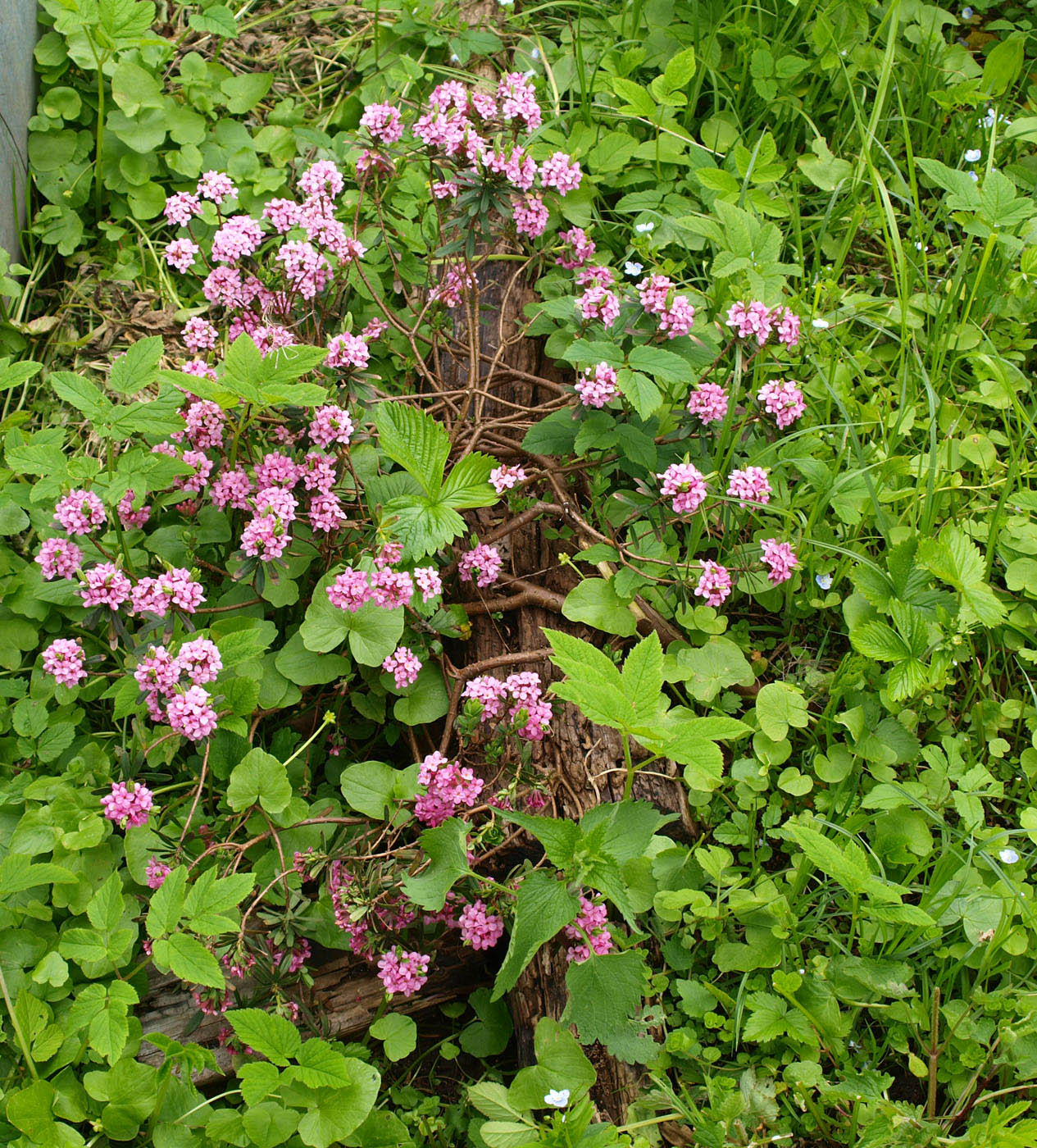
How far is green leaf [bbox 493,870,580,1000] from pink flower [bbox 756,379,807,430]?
3.80 ft

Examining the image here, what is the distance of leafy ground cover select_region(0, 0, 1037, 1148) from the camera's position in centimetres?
164

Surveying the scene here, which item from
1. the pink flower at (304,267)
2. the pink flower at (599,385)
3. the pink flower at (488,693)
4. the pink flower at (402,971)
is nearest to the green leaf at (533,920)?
the pink flower at (402,971)

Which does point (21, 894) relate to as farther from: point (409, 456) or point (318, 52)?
point (318, 52)

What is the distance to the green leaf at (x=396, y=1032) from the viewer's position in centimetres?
176

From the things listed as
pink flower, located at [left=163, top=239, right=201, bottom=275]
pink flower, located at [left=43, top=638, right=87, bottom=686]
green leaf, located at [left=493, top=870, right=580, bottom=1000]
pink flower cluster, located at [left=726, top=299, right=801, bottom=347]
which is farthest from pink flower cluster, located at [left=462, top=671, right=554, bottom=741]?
pink flower, located at [left=163, top=239, right=201, bottom=275]

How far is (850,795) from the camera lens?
6.28 ft

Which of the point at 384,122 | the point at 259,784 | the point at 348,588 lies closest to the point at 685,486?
the point at 348,588

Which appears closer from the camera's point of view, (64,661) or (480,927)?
(480,927)

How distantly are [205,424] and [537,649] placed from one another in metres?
0.90

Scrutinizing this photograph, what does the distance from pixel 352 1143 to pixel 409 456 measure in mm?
1231

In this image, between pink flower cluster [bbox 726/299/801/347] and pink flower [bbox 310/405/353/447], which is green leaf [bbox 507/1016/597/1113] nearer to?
pink flower [bbox 310/405/353/447]

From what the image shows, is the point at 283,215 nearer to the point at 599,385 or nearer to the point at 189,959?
the point at 599,385

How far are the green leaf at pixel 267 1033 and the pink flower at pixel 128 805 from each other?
0.45m

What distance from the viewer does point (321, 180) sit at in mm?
2191
